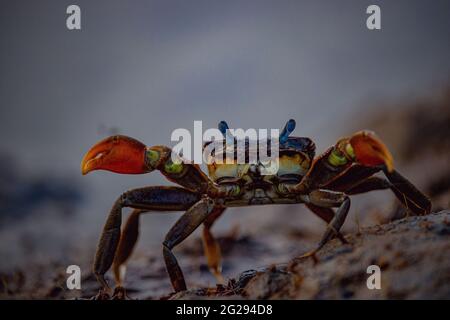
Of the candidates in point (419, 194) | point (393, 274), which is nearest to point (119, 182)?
point (419, 194)

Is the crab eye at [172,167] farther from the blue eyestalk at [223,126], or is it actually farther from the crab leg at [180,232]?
the blue eyestalk at [223,126]

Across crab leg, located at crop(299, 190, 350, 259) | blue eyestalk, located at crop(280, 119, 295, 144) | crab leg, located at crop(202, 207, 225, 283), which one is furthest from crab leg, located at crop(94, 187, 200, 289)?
crab leg, located at crop(202, 207, 225, 283)

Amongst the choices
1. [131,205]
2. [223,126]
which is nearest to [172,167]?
[131,205]

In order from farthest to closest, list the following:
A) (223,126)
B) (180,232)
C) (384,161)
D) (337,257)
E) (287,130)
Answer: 1. (223,126)
2. (287,130)
3. (180,232)
4. (384,161)
5. (337,257)

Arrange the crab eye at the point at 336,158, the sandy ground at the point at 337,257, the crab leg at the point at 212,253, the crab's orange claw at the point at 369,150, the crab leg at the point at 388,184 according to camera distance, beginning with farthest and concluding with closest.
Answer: the crab leg at the point at 212,253, the crab leg at the point at 388,184, the crab eye at the point at 336,158, the crab's orange claw at the point at 369,150, the sandy ground at the point at 337,257

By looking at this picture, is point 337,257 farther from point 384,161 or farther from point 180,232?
point 180,232

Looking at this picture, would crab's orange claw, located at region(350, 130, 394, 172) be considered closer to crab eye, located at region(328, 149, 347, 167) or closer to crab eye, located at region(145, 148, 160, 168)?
crab eye, located at region(328, 149, 347, 167)

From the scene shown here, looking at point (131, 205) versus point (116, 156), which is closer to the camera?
point (116, 156)

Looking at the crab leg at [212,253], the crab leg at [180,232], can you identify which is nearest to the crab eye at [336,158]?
the crab leg at [180,232]

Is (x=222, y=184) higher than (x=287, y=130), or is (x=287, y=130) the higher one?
(x=287, y=130)
